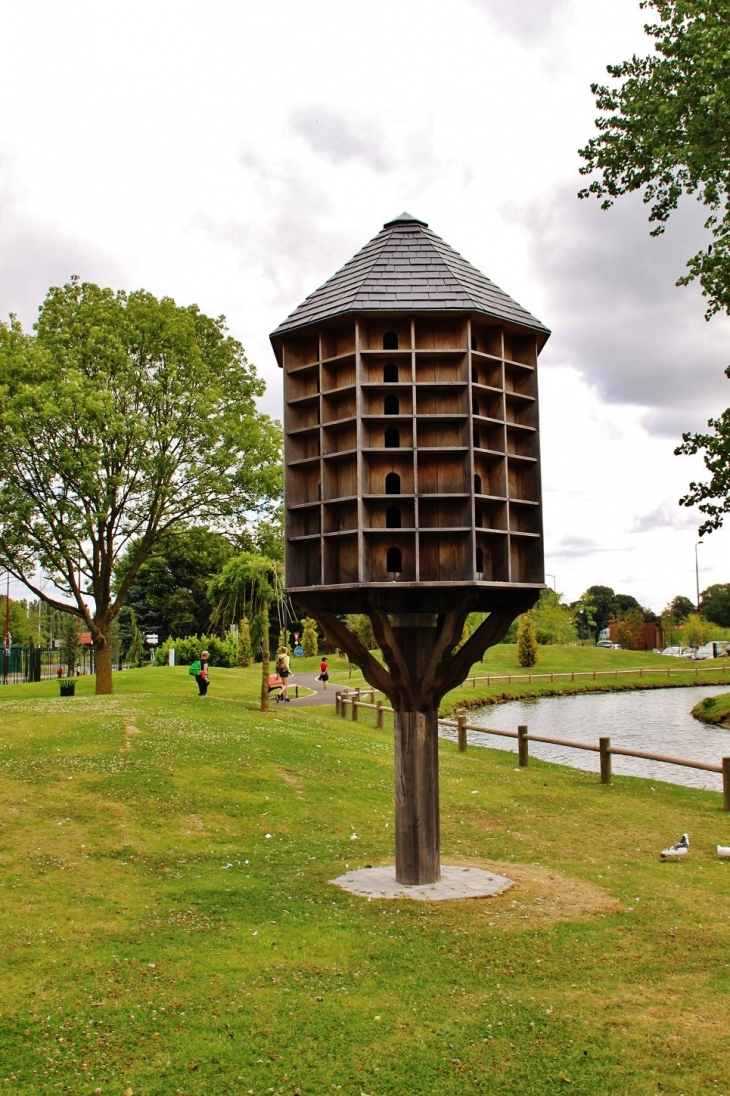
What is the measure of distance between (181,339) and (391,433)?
2056 cm

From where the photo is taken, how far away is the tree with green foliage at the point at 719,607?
393 feet

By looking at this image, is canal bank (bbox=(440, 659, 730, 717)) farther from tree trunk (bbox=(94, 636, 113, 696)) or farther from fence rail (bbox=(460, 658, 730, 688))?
tree trunk (bbox=(94, 636, 113, 696))

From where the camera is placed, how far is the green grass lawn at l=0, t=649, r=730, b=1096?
7.08m

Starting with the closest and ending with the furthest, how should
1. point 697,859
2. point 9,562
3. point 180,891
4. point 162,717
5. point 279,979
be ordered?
point 279,979 → point 180,891 → point 697,859 → point 162,717 → point 9,562

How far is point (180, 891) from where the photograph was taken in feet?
37.8

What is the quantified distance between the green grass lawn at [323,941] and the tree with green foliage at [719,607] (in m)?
109

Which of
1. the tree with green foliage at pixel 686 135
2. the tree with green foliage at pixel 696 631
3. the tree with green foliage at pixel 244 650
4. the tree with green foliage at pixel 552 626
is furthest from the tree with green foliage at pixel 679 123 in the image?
the tree with green foliage at pixel 696 631

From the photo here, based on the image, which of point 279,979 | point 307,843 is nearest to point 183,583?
point 307,843

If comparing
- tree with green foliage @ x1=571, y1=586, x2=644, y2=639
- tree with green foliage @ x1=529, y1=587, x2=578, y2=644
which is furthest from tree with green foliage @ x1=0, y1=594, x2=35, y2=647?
tree with green foliage @ x1=571, y1=586, x2=644, y2=639

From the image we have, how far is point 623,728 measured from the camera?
38281 mm

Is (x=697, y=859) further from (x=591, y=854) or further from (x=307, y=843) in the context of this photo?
(x=307, y=843)

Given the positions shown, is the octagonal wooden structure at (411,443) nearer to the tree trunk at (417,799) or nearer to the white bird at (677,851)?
the tree trunk at (417,799)

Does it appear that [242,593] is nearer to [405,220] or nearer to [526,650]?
[526,650]

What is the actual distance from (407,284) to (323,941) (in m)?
8.28
